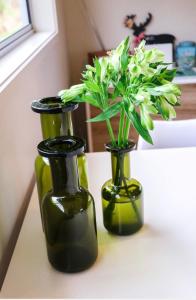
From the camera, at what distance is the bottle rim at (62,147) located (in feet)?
2.55

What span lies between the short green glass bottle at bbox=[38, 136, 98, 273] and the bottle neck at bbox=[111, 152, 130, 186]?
0.35ft

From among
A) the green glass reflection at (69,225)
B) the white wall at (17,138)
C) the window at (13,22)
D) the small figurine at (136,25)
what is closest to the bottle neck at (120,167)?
the green glass reflection at (69,225)

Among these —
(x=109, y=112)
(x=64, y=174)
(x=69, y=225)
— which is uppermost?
(x=109, y=112)

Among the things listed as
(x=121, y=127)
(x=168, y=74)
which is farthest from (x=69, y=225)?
(x=168, y=74)

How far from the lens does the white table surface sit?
0.83 m

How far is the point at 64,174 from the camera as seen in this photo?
0.81 meters

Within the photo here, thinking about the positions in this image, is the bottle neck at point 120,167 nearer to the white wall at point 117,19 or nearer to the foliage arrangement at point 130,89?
the foliage arrangement at point 130,89

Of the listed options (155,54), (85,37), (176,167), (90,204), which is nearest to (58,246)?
(90,204)

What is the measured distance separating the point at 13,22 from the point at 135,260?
1467mm

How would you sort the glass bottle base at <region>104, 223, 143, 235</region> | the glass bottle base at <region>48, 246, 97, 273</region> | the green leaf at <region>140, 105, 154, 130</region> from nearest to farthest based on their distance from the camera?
1. the green leaf at <region>140, 105, 154, 130</region>
2. the glass bottle base at <region>48, 246, 97, 273</region>
3. the glass bottle base at <region>104, 223, 143, 235</region>

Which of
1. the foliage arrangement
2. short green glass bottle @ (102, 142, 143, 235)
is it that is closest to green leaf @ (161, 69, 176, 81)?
the foliage arrangement

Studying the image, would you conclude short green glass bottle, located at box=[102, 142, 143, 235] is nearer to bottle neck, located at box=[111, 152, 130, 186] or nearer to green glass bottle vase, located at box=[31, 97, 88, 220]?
bottle neck, located at box=[111, 152, 130, 186]

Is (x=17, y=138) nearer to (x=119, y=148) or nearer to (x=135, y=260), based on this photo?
→ (x=119, y=148)

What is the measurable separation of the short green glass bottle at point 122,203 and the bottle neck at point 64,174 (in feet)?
0.45
